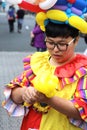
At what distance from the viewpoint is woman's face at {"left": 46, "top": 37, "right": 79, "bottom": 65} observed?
7.25 feet

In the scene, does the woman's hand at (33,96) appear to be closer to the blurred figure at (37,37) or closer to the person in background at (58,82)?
the person in background at (58,82)

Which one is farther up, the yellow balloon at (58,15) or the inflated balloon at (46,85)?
the yellow balloon at (58,15)

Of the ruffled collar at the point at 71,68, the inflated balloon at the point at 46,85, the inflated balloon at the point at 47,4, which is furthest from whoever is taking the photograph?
the ruffled collar at the point at 71,68

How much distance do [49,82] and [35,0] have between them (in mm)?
576

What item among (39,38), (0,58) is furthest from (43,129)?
(0,58)

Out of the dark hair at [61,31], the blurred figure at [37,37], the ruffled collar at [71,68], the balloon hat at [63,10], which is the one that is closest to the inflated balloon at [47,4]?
the balloon hat at [63,10]

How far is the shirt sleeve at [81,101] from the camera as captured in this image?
2.15 metres

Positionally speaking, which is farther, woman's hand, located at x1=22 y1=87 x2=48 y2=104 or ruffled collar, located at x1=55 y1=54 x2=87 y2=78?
ruffled collar, located at x1=55 y1=54 x2=87 y2=78

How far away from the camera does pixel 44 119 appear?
2305 millimetres

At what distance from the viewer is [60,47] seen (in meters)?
2.21

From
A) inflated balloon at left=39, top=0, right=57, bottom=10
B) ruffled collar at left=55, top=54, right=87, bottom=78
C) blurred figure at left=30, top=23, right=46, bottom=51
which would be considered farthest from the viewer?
blurred figure at left=30, top=23, right=46, bottom=51

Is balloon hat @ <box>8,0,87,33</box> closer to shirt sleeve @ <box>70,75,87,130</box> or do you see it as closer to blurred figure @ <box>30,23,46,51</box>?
shirt sleeve @ <box>70,75,87,130</box>

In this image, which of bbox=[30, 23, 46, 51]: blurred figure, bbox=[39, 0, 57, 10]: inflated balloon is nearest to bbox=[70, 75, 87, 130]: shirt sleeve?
bbox=[39, 0, 57, 10]: inflated balloon

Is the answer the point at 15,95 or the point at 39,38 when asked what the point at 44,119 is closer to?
the point at 15,95
